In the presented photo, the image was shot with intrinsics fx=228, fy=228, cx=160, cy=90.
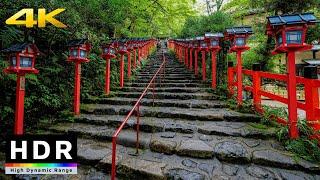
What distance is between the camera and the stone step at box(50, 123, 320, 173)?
159 inches

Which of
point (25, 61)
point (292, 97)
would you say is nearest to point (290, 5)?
point (292, 97)

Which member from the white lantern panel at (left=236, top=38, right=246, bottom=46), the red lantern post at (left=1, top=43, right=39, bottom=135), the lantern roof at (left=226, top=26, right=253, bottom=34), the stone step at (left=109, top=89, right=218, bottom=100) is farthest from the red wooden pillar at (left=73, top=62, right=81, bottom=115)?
the white lantern panel at (left=236, top=38, right=246, bottom=46)

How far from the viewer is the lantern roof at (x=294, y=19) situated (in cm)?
431

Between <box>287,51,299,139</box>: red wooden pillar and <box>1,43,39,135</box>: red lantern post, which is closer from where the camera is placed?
<box>1,43,39,135</box>: red lantern post

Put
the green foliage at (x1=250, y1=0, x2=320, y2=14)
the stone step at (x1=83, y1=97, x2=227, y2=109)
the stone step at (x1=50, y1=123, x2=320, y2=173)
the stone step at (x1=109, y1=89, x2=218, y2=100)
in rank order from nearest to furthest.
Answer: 1. the stone step at (x1=50, y1=123, x2=320, y2=173)
2. the stone step at (x1=83, y1=97, x2=227, y2=109)
3. the stone step at (x1=109, y1=89, x2=218, y2=100)
4. the green foliage at (x1=250, y1=0, x2=320, y2=14)

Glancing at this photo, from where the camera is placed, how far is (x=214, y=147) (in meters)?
4.59

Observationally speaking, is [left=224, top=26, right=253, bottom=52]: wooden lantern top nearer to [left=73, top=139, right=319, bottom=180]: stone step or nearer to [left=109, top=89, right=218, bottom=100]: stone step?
[left=109, top=89, right=218, bottom=100]: stone step

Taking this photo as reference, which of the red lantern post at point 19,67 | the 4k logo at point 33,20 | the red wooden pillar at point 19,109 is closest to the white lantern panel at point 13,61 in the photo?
the red lantern post at point 19,67

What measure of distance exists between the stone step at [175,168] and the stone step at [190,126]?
3.44 feet

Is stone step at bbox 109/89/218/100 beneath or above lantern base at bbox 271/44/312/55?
beneath

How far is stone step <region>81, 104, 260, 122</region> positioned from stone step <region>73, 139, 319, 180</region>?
1.91 metres

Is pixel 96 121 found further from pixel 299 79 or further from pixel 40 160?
pixel 299 79

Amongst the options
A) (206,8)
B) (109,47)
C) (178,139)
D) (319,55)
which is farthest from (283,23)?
(206,8)

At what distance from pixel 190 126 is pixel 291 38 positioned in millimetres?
2894
